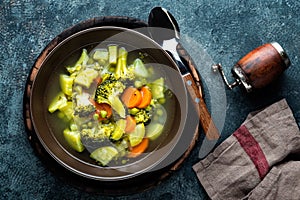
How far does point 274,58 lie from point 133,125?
2.11 feet

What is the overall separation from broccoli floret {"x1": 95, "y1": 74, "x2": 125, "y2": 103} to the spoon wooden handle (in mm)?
274

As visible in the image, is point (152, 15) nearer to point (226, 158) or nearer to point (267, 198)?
point (226, 158)

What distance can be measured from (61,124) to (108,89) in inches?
10.0

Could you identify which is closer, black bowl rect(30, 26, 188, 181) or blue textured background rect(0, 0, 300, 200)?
black bowl rect(30, 26, 188, 181)

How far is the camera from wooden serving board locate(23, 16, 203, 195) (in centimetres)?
214

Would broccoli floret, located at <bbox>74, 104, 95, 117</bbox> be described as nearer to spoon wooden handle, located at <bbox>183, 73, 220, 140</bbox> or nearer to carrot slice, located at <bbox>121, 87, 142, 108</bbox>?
carrot slice, located at <bbox>121, 87, 142, 108</bbox>

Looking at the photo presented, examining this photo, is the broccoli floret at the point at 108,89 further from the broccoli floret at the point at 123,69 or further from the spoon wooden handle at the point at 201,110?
the spoon wooden handle at the point at 201,110

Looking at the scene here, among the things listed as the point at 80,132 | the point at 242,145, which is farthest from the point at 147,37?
the point at 242,145

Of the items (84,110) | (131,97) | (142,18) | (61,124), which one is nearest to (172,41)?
(142,18)

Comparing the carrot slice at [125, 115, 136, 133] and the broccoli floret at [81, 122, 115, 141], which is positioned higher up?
the carrot slice at [125, 115, 136, 133]

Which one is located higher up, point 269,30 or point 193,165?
point 269,30

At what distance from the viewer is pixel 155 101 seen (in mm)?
2221

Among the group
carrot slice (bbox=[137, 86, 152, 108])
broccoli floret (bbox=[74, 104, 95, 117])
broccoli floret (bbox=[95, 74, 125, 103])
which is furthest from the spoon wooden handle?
broccoli floret (bbox=[74, 104, 95, 117])

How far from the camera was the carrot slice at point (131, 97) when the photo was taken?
2168 millimetres
